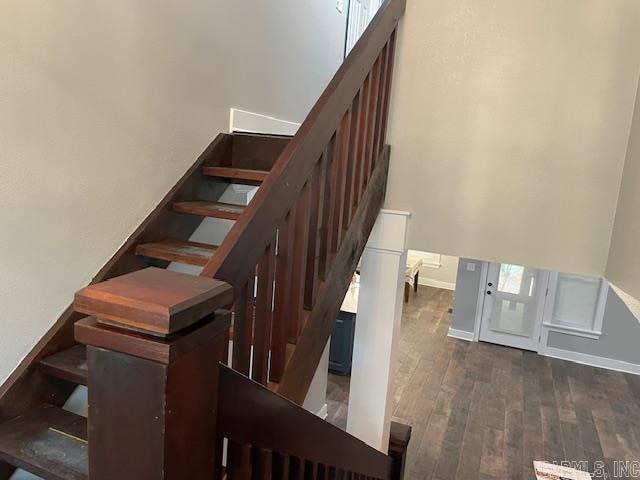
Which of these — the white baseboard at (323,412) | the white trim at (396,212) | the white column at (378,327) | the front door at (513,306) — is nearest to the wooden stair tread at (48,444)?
the white column at (378,327)

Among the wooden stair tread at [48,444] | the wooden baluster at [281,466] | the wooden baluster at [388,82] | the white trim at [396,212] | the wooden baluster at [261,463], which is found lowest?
the wooden stair tread at [48,444]

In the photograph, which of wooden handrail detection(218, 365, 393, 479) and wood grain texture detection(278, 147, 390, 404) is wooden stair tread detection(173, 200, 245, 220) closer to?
wood grain texture detection(278, 147, 390, 404)

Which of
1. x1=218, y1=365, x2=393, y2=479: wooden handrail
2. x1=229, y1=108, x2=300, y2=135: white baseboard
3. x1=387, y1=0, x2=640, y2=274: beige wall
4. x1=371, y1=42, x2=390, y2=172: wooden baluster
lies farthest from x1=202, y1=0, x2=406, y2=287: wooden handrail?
x1=229, y1=108, x2=300, y2=135: white baseboard

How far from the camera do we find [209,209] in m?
2.22

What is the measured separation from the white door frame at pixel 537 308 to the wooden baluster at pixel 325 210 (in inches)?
221

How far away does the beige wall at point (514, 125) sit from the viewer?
1850mm

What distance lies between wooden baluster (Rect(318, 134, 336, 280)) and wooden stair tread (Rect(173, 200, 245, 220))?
624 mm

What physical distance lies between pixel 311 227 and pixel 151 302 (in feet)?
3.05

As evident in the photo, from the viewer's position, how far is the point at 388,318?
7.29 feet

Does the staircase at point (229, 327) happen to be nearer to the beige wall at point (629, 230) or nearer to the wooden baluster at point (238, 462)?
the wooden baluster at point (238, 462)

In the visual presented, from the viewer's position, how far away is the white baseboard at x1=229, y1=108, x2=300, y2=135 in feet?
9.17

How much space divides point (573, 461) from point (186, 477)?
4.71 meters

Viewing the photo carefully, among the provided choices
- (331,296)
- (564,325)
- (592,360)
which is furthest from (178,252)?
(592,360)

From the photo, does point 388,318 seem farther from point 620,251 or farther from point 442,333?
point 442,333
